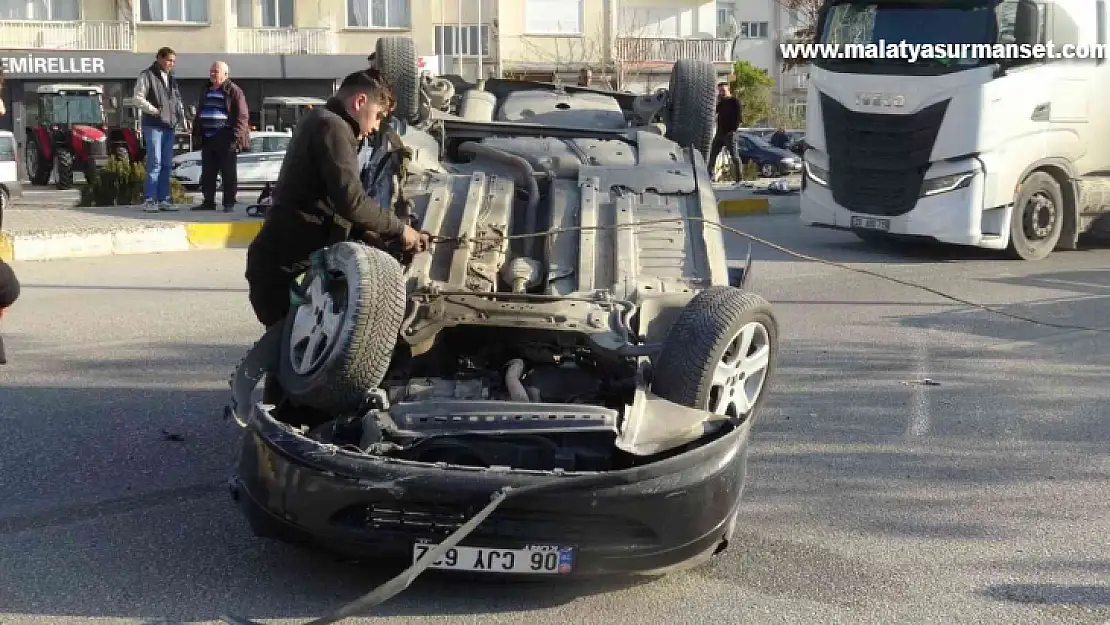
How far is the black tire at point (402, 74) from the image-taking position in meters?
8.37

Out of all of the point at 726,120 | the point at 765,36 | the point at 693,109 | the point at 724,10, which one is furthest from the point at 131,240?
the point at 765,36

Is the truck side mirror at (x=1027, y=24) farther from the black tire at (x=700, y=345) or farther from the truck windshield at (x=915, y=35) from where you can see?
the black tire at (x=700, y=345)

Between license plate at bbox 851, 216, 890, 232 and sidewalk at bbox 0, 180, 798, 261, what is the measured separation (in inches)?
253

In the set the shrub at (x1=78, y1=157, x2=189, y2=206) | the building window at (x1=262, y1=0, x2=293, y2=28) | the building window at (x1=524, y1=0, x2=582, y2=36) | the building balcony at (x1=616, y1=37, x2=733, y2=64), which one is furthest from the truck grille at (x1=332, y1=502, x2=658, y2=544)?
the building window at (x1=524, y1=0, x2=582, y2=36)

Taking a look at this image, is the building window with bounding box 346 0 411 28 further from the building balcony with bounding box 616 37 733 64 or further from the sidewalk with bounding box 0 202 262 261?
the sidewalk with bounding box 0 202 262 261

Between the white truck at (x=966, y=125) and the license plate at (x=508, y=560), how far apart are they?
10.5 m

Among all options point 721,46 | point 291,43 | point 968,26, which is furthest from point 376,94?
point 721,46

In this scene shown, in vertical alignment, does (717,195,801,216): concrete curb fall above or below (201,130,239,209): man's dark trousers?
below

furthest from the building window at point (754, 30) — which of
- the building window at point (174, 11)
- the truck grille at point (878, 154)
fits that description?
the truck grille at point (878, 154)

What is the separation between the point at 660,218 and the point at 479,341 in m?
1.35

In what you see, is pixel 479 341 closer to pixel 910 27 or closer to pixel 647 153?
pixel 647 153

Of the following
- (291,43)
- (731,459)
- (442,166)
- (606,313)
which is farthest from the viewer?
(291,43)

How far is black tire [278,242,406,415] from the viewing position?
5.04m

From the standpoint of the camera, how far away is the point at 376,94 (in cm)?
609
